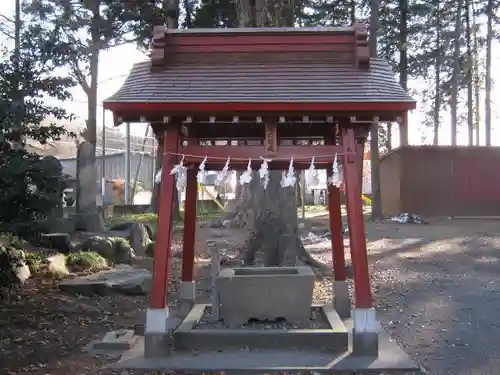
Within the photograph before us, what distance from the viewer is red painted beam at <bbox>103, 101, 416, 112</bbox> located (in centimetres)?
630

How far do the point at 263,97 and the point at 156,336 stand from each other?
3.04 m

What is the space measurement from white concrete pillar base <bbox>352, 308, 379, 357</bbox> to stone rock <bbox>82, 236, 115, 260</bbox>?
25.7ft

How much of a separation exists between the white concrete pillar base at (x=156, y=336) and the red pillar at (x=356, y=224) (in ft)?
7.53

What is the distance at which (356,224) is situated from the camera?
6.68 meters

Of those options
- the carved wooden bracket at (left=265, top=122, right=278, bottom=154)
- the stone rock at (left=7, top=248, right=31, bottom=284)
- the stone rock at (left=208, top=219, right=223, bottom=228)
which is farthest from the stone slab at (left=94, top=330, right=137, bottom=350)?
the stone rock at (left=208, top=219, right=223, bottom=228)

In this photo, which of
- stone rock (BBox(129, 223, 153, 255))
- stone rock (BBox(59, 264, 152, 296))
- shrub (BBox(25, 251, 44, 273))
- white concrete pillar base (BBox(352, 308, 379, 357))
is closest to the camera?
white concrete pillar base (BBox(352, 308, 379, 357))

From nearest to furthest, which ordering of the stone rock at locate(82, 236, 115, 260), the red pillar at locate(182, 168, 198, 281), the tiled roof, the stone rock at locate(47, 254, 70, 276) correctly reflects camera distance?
the tiled roof → the red pillar at locate(182, 168, 198, 281) → the stone rock at locate(47, 254, 70, 276) → the stone rock at locate(82, 236, 115, 260)

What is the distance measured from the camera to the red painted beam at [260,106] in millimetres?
6297

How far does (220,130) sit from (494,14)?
24.6 metres

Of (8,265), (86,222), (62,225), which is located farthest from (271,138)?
(86,222)

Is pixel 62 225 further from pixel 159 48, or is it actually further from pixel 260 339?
pixel 260 339

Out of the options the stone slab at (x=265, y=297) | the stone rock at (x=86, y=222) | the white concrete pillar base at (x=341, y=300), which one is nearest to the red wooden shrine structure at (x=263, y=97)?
the stone slab at (x=265, y=297)

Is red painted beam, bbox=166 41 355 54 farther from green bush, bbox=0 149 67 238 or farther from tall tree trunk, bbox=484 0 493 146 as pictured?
tall tree trunk, bbox=484 0 493 146

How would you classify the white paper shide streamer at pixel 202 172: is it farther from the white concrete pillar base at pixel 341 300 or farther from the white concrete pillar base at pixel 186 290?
the white concrete pillar base at pixel 341 300
